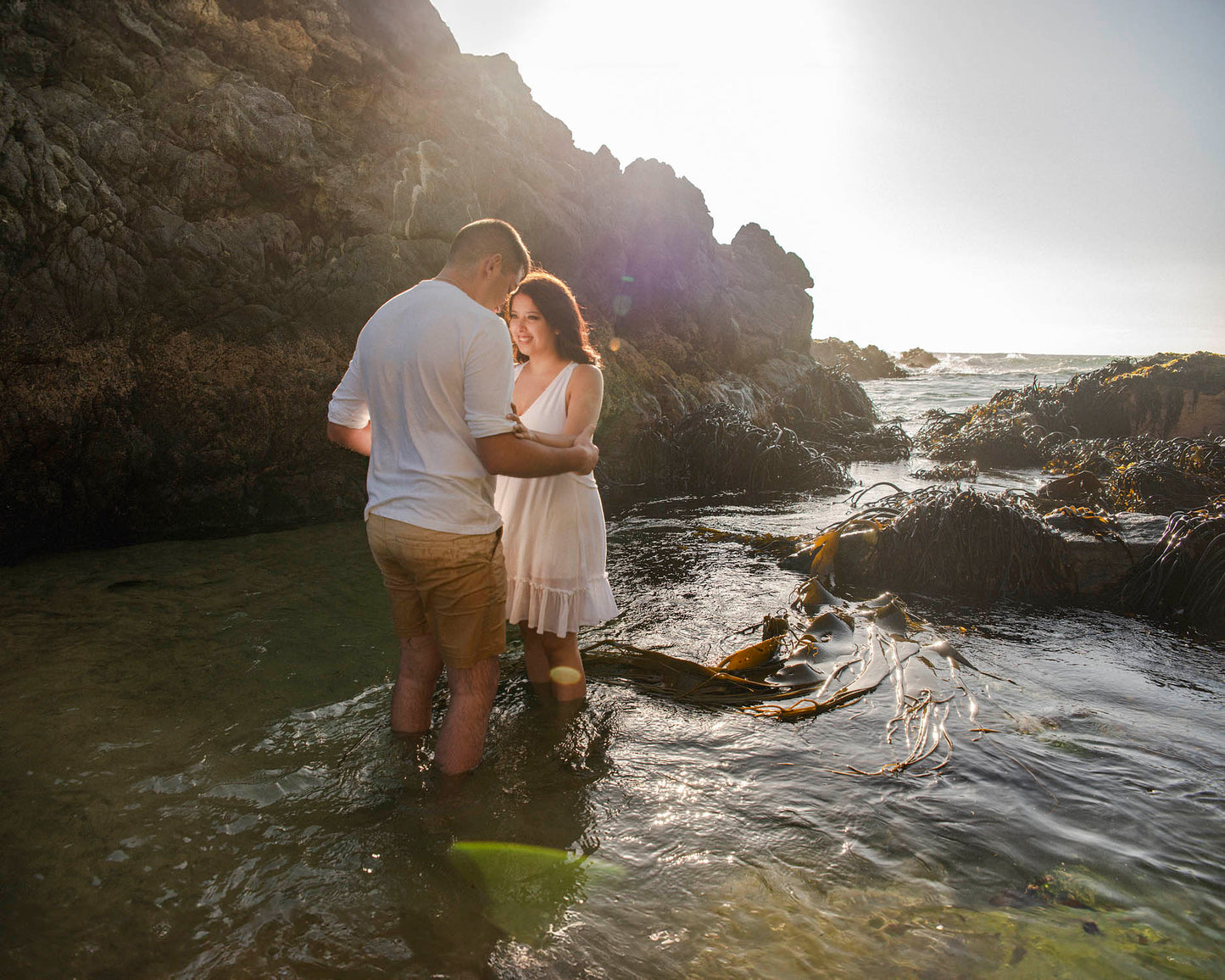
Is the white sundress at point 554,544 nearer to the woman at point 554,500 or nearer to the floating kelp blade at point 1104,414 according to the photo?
the woman at point 554,500

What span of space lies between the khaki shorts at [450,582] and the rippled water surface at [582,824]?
60 cm

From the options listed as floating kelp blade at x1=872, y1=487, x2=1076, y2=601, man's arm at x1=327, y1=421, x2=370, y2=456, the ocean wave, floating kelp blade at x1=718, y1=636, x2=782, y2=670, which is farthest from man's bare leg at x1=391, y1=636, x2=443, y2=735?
the ocean wave

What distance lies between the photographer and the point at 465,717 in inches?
107

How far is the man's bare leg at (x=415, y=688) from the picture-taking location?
115 inches

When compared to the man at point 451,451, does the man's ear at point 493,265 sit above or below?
above

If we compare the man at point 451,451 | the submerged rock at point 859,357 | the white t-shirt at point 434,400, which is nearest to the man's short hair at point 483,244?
the man at point 451,451

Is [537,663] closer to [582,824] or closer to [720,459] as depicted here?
[582,824]

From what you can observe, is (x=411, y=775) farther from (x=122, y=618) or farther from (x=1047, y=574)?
(x=1047, y=574)

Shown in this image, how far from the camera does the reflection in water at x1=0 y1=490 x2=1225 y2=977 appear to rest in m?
2.04

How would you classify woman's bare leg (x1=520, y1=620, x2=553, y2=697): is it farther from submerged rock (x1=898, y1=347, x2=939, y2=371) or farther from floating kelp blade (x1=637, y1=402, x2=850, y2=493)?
submerged rock (x1=898, y1=347, x2=939, y2=371)

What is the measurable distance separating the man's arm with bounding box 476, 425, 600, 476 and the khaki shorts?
29 centimetres

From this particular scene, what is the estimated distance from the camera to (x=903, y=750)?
3.17m

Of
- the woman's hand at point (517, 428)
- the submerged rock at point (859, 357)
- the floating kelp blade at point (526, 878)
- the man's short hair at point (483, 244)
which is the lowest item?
the floating kelp blade at point (526, 878)

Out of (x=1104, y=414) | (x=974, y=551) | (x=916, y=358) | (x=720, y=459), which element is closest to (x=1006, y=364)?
(x=916, y=358)
